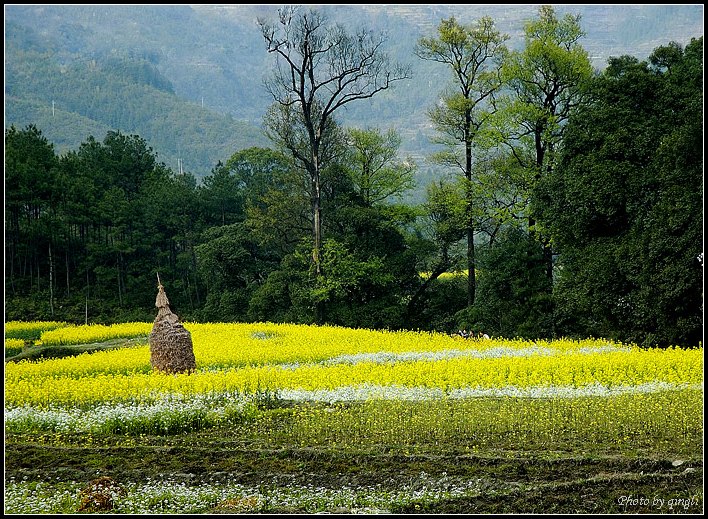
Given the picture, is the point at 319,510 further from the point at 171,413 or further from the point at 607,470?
the point at 171,413

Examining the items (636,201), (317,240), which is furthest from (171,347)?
(317,240)

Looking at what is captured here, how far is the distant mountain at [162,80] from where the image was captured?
80.1 meters

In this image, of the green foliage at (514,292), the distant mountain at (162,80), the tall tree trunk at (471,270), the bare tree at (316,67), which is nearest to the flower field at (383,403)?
the green foliage at (514,292)

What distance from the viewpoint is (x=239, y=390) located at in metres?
12.7

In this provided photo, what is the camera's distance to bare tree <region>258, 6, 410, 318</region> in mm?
29016

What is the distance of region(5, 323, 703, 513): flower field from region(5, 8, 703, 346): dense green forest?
13.9 ft

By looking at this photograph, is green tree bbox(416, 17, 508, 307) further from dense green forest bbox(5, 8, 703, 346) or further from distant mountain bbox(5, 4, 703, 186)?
distant mountain bbox(5, 4, 703, 186)

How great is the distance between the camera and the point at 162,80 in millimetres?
113438

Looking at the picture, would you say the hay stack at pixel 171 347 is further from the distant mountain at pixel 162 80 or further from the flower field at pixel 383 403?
the distant mountain at pixel 162 80

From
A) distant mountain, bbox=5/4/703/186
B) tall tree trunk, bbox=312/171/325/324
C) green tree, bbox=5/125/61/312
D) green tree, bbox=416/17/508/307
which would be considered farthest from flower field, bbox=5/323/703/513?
distant mountain, bbox=5/4/703/186

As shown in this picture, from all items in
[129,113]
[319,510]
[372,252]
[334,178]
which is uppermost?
[129,113]

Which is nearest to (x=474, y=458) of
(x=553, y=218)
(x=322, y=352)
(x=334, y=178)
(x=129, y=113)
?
(x=322, y=352)

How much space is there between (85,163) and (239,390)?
124 feet

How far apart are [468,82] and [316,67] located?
21.2 feet
